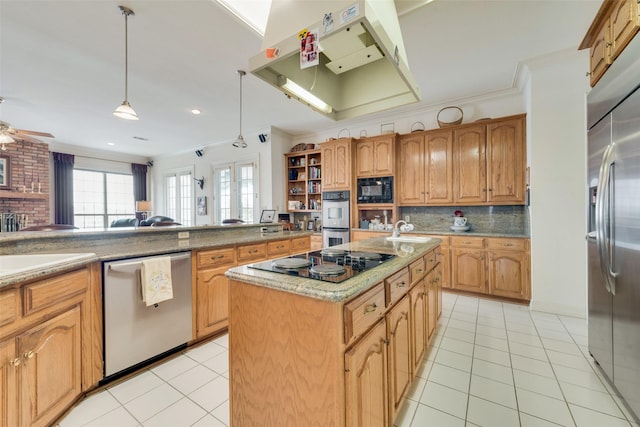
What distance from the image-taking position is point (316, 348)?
0.99m

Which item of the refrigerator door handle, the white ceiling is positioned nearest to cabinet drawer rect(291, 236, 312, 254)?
the white ceiling

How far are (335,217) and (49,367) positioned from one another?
384 centimetres

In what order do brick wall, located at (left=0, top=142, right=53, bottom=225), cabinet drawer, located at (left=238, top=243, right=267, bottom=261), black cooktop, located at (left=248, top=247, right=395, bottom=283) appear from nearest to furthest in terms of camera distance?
black cooktop, located at (left=248, top=247, right=395, bottom=283) → cabinet drawer, located at (left=238, top=243, right=267, bottom=261) → brick wall, located at (left=0, top=142, right=53, bottom=225)

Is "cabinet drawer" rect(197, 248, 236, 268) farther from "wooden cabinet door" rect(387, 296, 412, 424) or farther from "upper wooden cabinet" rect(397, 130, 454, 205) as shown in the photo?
Answer: "upper wooden cabinet" rect(397, 130, 454, 205)

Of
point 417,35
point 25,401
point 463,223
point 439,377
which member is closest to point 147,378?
point 25,401

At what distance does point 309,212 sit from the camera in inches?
222

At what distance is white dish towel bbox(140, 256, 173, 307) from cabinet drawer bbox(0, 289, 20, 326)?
0.68 m

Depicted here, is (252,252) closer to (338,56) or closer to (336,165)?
(338,56)

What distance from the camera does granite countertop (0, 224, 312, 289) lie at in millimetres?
1350

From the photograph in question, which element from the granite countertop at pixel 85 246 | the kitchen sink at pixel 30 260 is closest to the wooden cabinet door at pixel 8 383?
the granite countertop at pixel 85 246

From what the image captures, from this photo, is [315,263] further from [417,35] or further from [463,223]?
[463,223]

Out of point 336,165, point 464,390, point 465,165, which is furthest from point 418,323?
point 336,165

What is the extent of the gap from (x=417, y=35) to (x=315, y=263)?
245cm

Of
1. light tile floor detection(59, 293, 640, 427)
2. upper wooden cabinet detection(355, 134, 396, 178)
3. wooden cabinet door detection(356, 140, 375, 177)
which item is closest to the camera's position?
light tile floor detection(59, 293, 640, 427)
